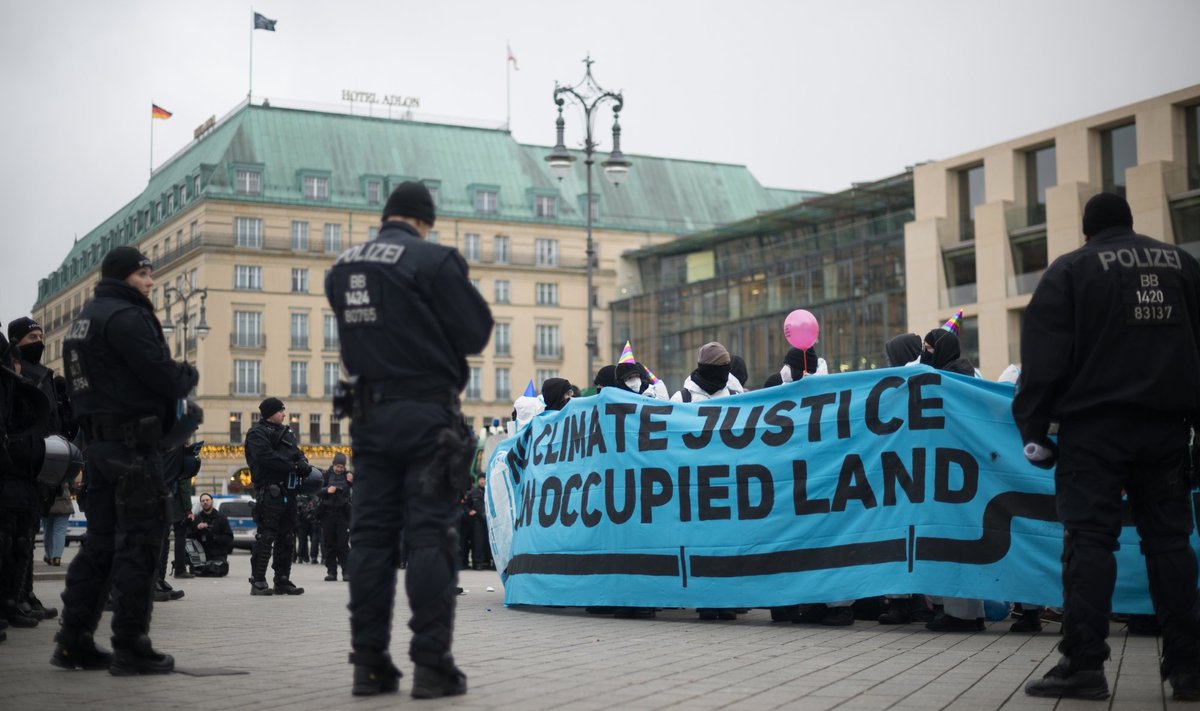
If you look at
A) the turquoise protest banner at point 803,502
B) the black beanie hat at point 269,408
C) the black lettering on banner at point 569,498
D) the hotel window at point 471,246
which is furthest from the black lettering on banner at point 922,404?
the hotel window at point 471,246

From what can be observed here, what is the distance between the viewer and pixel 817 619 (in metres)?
10.7

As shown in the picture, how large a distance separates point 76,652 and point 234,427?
84402 mm

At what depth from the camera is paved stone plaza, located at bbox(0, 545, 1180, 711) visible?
6.43 metres

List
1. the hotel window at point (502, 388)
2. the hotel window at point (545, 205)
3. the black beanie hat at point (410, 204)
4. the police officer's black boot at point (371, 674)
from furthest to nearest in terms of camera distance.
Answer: the hotel window at point (545, 205) → the hotel window at point (502, 388) → the black beanie hat at point (410, 204) → the police officer's black boot at point (371, 674)

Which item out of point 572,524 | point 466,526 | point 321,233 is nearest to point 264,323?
point 321,233

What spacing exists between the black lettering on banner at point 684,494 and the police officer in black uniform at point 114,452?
4.48 meters

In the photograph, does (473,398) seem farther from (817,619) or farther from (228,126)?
(817,619)

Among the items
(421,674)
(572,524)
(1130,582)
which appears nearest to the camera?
(421,674)

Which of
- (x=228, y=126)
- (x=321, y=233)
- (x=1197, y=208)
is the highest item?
(x=228, y=126)

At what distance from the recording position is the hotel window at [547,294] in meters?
97.3

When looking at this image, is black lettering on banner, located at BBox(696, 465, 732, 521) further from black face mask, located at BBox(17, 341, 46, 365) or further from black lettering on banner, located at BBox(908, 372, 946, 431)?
black face mask, located at BBox(17, 341, 46, 365)

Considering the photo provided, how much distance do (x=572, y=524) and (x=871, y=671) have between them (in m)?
4.47

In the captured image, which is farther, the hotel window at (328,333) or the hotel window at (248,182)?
the hotel window at (328,333)

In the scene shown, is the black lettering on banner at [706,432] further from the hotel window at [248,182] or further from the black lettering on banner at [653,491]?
the hotel window at [248,182]
